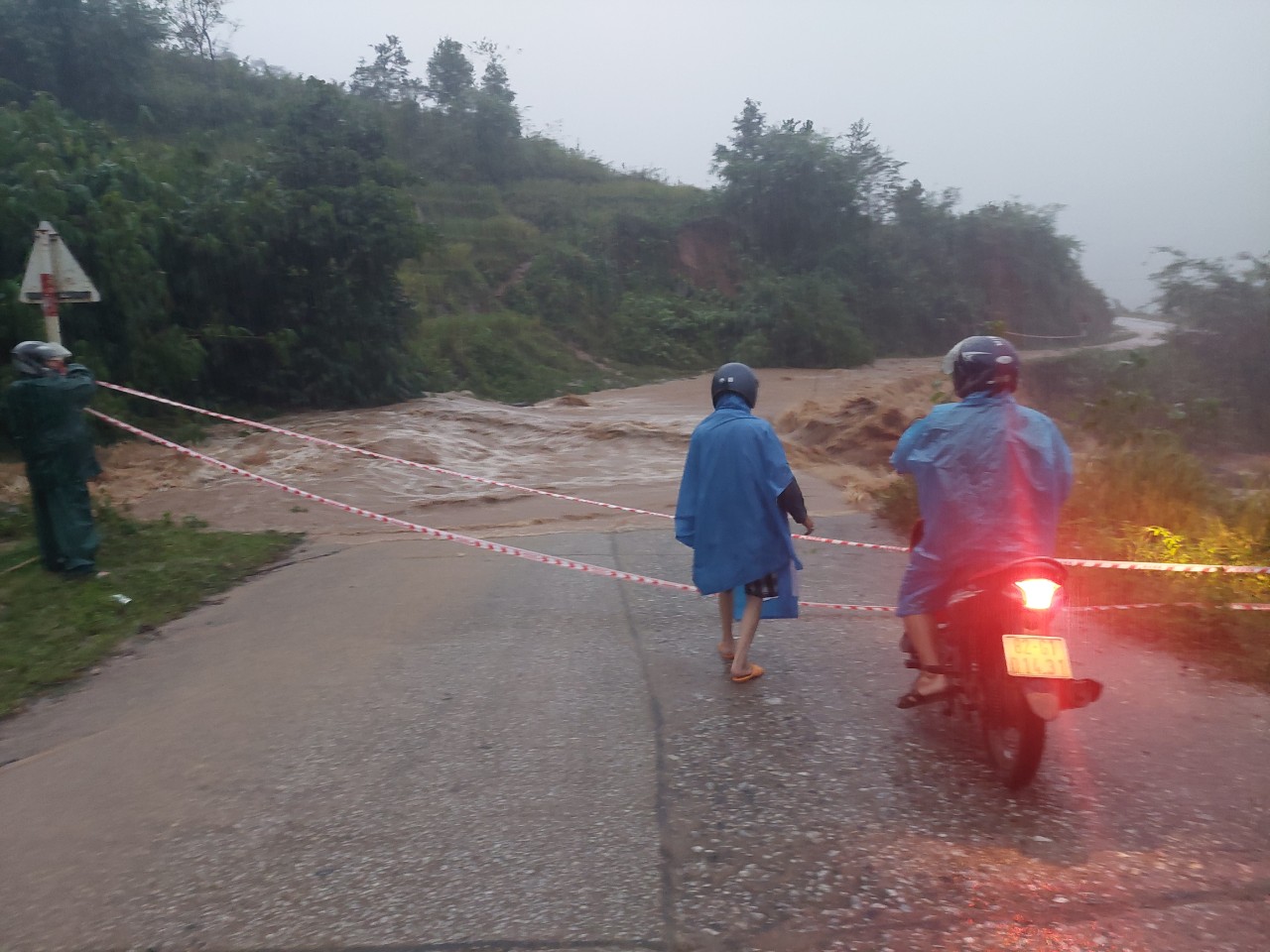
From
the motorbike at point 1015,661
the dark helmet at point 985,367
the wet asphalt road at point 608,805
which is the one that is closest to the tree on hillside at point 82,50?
the wet asphalt road at point 608,805

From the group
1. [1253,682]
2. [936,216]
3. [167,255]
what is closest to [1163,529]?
[1253,682]

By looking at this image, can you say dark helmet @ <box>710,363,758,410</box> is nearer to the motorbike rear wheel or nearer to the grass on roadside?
the motorbike rear wheel

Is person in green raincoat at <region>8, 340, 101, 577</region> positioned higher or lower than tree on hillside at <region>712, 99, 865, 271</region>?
lower

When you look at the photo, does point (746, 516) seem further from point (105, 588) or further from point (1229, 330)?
point (1229, 330)

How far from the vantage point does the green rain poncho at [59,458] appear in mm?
7812

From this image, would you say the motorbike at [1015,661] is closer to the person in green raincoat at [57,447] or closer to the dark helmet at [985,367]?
the dark helmet at [985,367]

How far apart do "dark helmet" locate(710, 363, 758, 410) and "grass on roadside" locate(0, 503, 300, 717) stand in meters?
3.93

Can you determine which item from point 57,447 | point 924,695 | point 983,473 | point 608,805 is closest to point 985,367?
point 983,473

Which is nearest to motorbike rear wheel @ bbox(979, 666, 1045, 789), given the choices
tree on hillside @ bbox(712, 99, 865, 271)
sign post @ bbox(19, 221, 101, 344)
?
sign post @ bbox(19, 221, 101, 344)

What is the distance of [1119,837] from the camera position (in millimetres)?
3746

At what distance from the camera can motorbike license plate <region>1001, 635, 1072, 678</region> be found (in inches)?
153

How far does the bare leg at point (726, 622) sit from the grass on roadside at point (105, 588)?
362cm

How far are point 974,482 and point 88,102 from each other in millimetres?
41736

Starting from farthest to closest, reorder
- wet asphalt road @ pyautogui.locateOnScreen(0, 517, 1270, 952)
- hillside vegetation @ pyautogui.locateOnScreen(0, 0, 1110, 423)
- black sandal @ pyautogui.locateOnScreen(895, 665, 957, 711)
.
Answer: hillside vegetation @ pyautogui.locateOnScreen(0, 0, 1110, 423), black sandal @ pyautogui.locateOnScreen(895, 665, 957, 711), wet asphalt road @ pyautogui.locateOnScreen(0, 517, 1270, 952)
